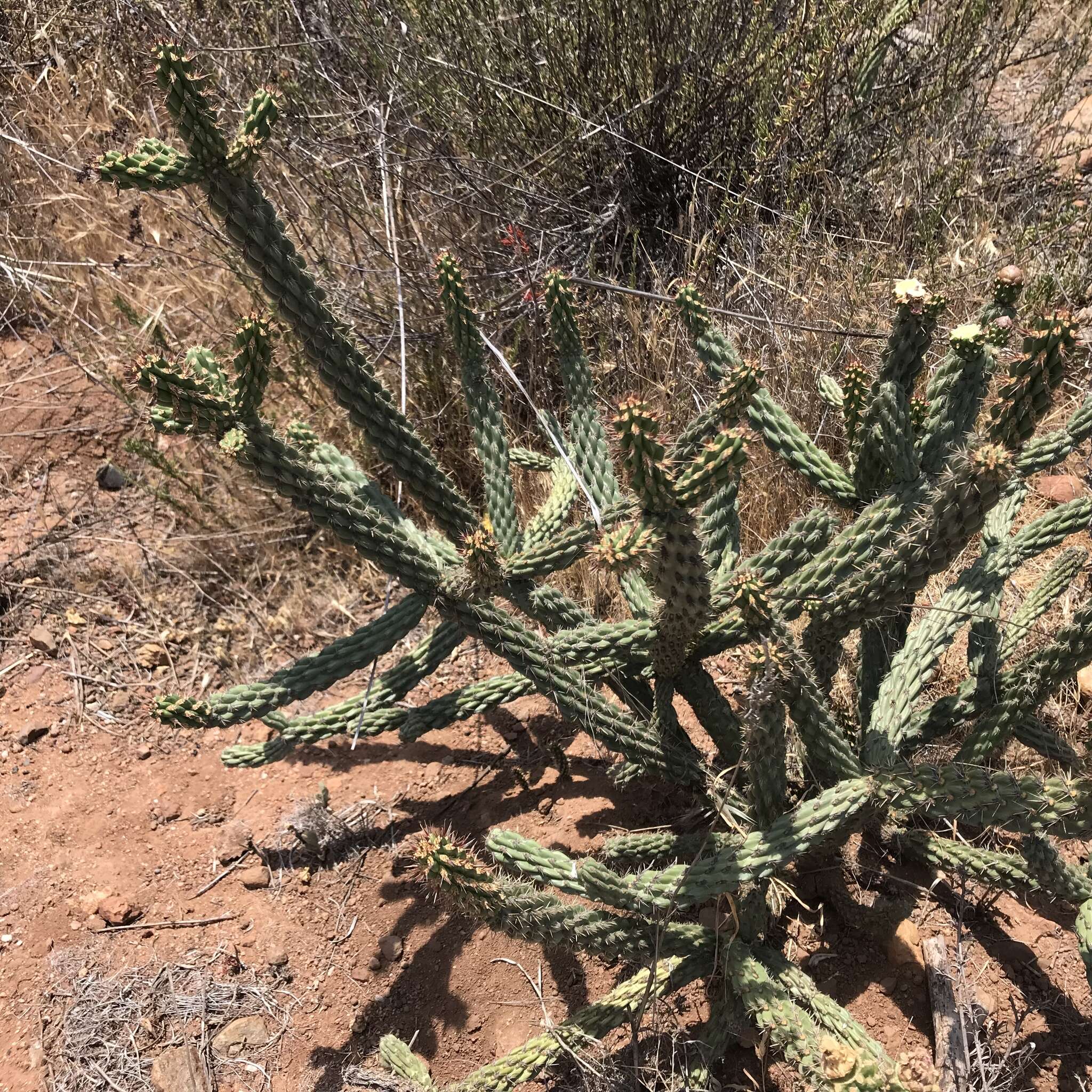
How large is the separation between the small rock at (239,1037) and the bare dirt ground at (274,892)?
0.03m

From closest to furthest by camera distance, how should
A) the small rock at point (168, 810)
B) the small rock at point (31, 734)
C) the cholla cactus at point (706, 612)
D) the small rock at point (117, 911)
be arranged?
the cholla cactus at point (706, 612), the small rock at point (117, 911), the small rock at point (168, 810), the small rock at point (31, 734)

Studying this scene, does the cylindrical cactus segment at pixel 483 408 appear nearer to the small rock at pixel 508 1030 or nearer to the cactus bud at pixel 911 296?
the cactus bud at pixel 911 296

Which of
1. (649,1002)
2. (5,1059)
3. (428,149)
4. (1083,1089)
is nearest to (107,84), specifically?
(428,149)

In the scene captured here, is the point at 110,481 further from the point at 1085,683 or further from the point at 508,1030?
the point at 1085,683

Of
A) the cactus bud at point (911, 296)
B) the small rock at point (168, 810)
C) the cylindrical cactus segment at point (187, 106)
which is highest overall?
the cactus bud at point (911, 296)

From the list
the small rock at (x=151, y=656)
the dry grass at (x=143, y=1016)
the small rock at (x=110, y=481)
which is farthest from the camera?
the small rock at (x=110, y=481)

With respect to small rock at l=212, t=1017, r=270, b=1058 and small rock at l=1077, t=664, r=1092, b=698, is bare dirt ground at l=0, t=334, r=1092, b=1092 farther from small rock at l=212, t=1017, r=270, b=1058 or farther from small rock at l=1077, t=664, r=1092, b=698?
small rock at l=1077, t=664, r=1092, b=698

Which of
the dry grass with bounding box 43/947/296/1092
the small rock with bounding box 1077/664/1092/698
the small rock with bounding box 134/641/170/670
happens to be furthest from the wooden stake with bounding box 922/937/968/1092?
the small rock with bounding box 134/641/170/670

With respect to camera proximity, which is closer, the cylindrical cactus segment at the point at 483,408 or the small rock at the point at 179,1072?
the small rock at the point at 179,1072

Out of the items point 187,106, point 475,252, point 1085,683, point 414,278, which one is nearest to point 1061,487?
point 1085,683

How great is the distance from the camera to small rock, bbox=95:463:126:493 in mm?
4543

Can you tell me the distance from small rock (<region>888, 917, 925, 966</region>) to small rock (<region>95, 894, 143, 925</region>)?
8.43ft

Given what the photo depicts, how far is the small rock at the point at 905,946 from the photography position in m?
2.65

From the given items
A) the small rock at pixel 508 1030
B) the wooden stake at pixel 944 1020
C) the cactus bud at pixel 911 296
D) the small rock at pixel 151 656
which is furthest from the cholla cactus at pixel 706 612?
the small rock at pixel 151 656
